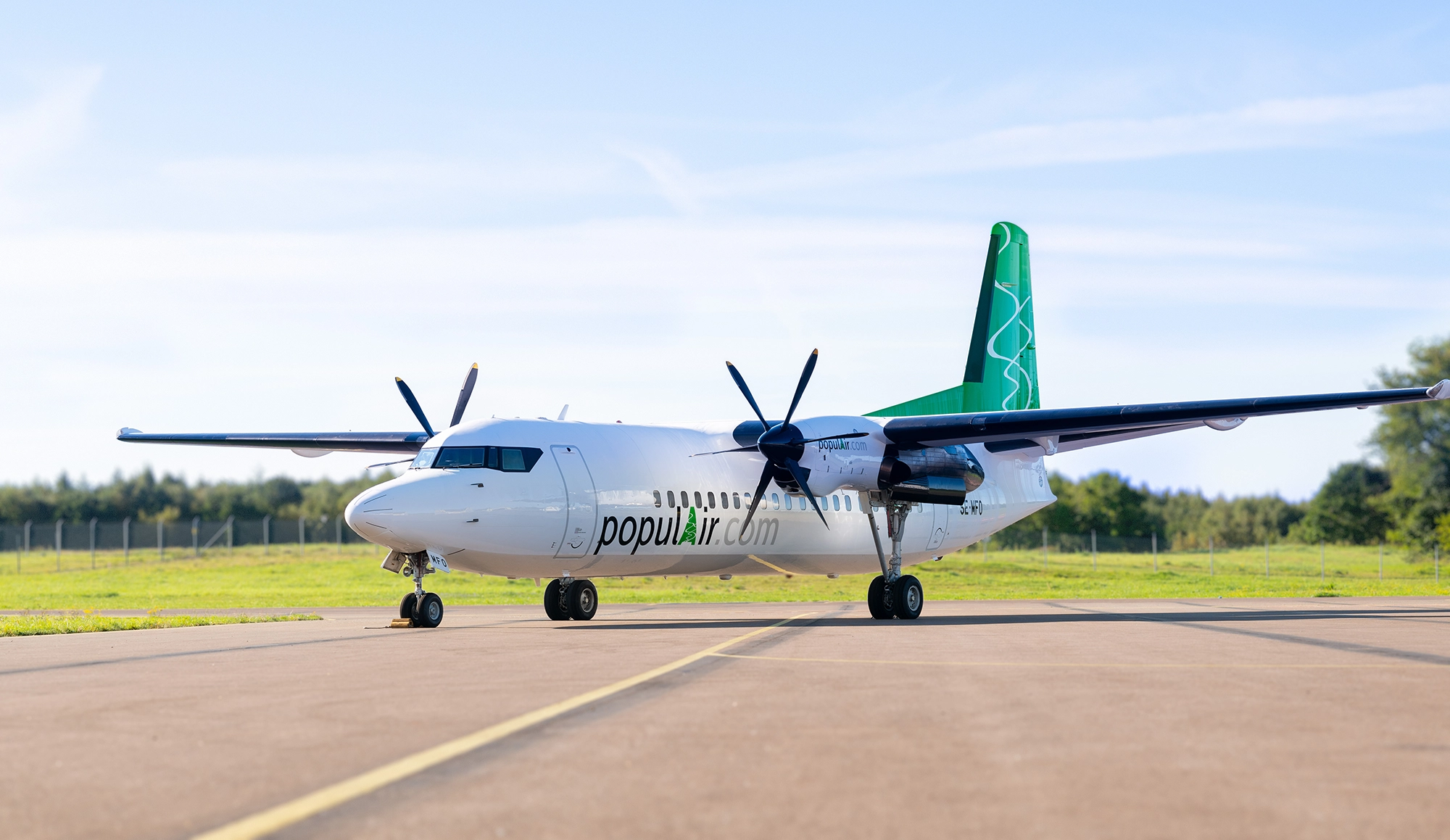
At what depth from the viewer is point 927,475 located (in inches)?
952

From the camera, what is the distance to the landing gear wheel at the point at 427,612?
19859mm

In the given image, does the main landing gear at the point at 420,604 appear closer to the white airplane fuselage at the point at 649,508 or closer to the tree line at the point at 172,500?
the white airplane fuselage at the point at 649,508

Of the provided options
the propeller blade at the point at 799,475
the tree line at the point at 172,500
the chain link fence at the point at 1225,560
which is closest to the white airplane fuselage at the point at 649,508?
the propeller blade at the point at 799,475

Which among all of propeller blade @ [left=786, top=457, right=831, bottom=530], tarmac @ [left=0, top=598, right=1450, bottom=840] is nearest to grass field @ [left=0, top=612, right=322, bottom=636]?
tarmac @ [left=0, top=598, right=1450, bottom=840]

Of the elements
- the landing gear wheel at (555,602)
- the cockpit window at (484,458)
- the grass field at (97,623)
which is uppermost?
the cockpit window at (484,458)

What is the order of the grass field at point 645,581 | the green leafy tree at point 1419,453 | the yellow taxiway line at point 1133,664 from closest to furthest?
1. the yellow taxiway line at point 1133,664
2. the grass field at point 645,581
3. the green leafy tree at point 1419,453

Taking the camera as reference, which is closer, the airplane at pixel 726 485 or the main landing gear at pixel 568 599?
the airplane at pixel 726 485

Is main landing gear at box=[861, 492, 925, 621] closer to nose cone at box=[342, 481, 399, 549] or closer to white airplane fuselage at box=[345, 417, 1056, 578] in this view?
white airplane fuselage at box=[345, 417, 1056, 578]

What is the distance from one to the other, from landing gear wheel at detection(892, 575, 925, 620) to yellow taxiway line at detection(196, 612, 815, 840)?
14424 mm

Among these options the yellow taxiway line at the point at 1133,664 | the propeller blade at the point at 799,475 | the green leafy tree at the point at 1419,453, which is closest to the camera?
the yellow taxiway line at the point at 1133,664

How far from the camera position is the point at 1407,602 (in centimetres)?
3055

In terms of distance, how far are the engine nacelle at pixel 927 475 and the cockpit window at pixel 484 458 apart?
715cm

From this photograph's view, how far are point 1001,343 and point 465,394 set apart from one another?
538 inches

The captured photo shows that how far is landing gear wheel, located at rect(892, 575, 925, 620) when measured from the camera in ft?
77.7
